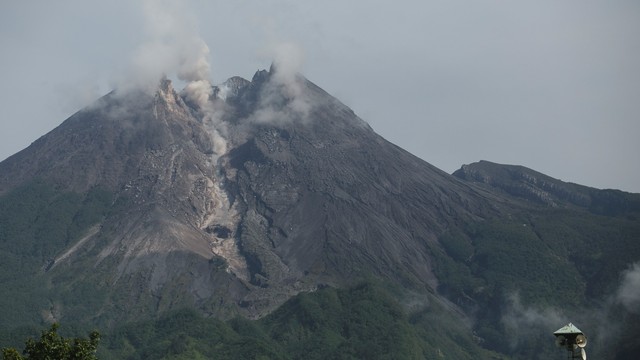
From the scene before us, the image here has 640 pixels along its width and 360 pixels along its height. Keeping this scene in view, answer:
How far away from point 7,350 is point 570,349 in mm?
30534

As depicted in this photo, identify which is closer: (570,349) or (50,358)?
(570,349)

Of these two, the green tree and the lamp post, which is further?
the green tree

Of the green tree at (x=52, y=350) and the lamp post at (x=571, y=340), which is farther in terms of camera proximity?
the green tree at (x=52, y=350)

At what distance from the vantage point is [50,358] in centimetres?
5394

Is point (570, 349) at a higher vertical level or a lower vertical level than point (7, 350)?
higher

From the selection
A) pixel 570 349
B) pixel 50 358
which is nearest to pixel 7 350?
pixel 50 358

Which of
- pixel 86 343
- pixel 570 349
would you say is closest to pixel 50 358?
pixel 86 343

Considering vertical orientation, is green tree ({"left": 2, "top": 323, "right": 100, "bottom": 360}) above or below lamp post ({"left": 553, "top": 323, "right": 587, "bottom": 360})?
below

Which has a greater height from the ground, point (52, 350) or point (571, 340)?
point (571, 340)

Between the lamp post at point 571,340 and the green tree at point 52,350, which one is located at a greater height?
the lamp post at point 571,340

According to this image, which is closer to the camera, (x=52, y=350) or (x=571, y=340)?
(x=571, y=340)

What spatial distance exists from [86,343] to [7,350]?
4.24 metres

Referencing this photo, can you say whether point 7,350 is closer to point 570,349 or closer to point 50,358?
point 50,358

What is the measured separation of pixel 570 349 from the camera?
133 feet
